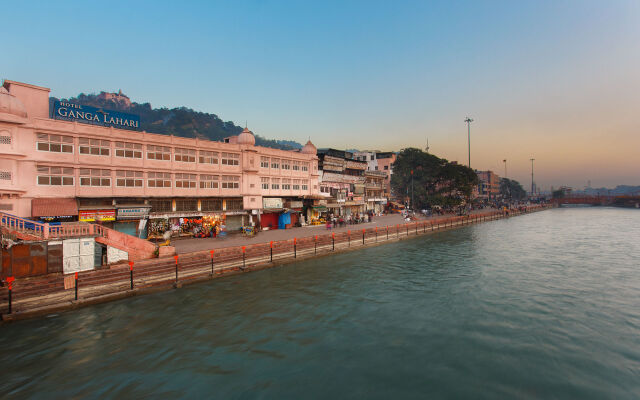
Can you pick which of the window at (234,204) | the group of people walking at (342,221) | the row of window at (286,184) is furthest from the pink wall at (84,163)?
the group of people walking at (342,221)

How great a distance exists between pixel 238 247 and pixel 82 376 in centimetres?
1597

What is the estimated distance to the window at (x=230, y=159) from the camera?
35.6 m

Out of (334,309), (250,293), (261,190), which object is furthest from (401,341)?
(261,190)

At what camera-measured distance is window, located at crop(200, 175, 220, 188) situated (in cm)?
3366

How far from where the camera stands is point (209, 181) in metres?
34.2

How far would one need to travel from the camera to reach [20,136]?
875 inches

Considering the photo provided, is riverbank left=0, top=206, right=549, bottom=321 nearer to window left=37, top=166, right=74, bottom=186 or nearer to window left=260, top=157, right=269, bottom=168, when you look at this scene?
window left=37, top=166, right=74, bottom=186

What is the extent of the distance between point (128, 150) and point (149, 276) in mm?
15461

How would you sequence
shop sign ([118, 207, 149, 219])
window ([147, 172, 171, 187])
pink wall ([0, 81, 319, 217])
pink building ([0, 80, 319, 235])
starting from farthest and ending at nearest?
window ([147, 172, 171, 187])
shop sign ([118, 207, 149, 219])
pink building ([0, 80, 319, 235])
pink wall ([0, 81, 319, 217])

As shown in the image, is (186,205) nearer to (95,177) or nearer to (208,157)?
(208,157)

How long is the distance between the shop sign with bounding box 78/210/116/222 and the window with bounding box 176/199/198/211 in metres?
6.35

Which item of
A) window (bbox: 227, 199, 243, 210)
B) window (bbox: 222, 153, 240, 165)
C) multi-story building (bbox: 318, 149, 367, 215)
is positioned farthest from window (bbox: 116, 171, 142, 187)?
multi-story building (bbox: 318, 149, 367, 215)

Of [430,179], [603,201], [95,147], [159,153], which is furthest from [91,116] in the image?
[603,201]

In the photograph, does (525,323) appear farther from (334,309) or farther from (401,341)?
(334,309)
